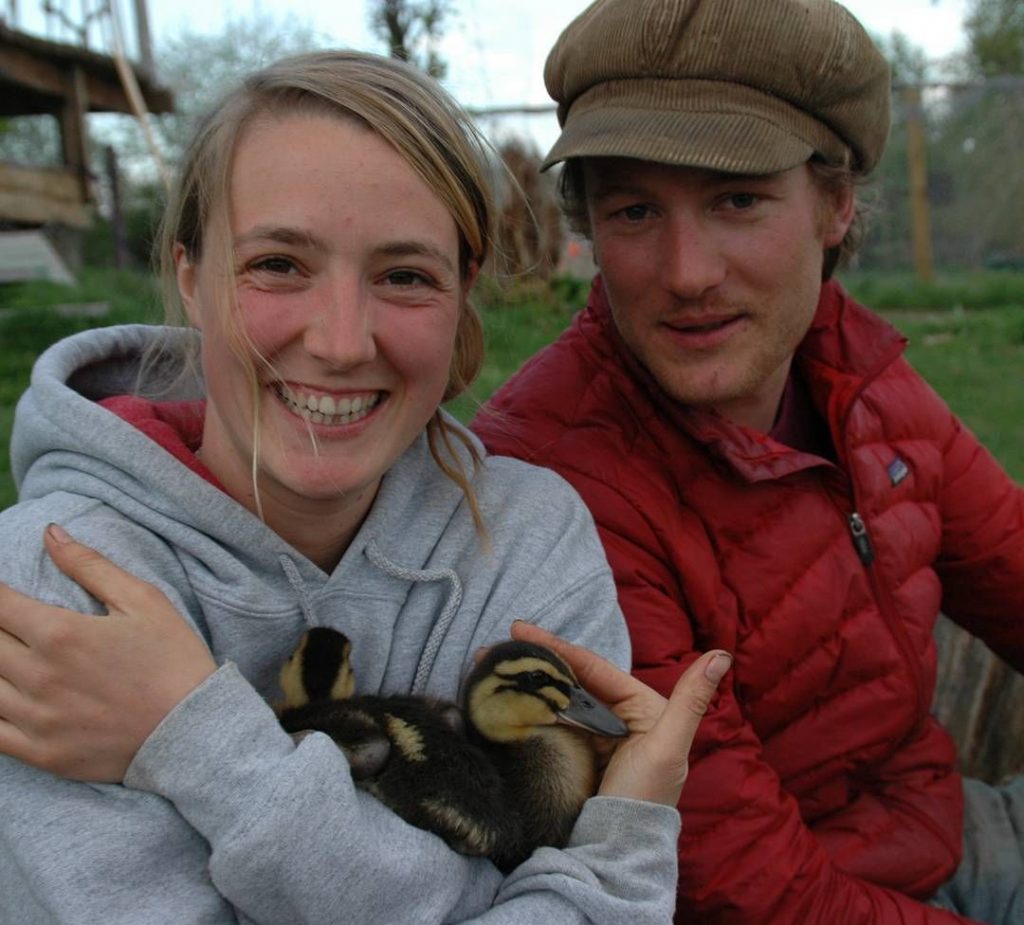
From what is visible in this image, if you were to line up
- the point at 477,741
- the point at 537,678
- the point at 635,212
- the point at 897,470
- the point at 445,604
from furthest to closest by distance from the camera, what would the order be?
1. the point at 897,470
2. the point at 635,212
3. the point at 445,604
4. the point at 477,741
5. the point at 537,678

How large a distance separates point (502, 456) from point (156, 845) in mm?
1085

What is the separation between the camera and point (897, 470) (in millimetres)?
2768

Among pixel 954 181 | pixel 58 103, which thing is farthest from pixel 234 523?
pixel 954 181

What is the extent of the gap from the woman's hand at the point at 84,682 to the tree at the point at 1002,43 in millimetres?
24269

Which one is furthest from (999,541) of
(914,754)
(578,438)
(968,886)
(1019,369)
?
(1019,369)

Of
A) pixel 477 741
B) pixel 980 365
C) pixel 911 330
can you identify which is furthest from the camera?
pixel 911 330

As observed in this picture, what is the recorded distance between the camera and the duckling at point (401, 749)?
1719 millimetres

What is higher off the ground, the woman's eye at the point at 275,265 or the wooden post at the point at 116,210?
the woman's eye at the point at 275,265

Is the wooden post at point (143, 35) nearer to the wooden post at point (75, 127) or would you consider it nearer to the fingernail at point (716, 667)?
the wooden post at point (75, 127)

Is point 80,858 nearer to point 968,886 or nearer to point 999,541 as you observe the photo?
point 968,886

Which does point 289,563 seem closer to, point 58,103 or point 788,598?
point 788,598

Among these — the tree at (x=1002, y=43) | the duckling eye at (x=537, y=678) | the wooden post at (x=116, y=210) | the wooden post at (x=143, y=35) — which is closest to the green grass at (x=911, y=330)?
the wooden post at (x=143, y=35)

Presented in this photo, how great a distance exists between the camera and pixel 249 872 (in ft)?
4.97

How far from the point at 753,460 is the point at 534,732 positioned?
800mm
